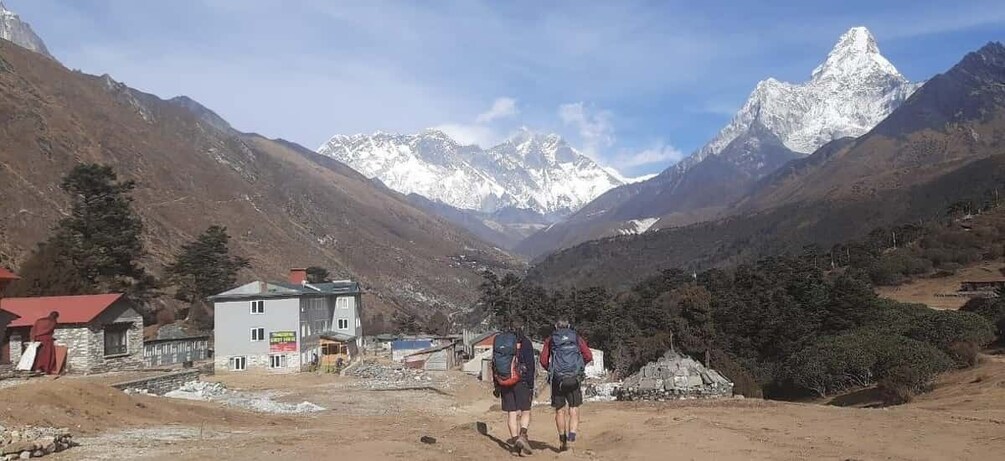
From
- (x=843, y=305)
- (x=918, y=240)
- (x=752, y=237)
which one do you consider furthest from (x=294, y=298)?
(x=752, y=237)

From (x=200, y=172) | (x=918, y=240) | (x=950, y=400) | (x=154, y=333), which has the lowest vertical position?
(x=950, y=400)

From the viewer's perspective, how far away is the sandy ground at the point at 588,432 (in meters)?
11.0

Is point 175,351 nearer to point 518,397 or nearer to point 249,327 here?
point 249,327

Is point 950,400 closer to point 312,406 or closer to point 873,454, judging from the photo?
point 873,454

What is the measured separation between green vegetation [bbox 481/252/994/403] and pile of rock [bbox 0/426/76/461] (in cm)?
679

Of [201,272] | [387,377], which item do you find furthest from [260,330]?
[201,272]

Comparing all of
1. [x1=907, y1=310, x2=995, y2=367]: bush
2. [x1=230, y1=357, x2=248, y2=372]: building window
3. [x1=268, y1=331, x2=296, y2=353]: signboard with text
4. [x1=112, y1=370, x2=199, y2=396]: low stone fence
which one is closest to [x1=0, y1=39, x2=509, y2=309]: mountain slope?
[x1=230, y1=357, x2=248, y2=372]: building window

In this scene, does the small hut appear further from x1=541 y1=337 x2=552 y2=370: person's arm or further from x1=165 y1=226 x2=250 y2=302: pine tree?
x1=541 y1=337 x2=552 y2=370: person's arm

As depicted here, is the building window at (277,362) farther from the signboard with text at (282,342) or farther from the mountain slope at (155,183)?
the mountain slope at (155,183)

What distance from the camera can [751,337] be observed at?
2024 inches

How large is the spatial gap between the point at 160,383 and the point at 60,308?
12043mm

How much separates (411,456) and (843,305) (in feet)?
133

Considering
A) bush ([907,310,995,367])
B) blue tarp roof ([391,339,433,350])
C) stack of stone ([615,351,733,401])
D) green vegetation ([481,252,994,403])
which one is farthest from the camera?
blue tarp roof ([391,339,433,350])

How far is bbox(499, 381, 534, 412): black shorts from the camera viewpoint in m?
11.4
